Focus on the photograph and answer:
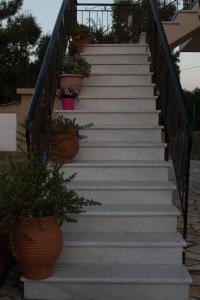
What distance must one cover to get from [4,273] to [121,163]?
1469 mm

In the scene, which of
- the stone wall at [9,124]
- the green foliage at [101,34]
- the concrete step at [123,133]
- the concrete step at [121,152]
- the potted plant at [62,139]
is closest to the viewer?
the potted plant at [62,139]

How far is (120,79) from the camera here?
5746 mm

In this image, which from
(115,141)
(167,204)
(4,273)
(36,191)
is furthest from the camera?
(115,141)

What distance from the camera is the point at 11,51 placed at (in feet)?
58.5

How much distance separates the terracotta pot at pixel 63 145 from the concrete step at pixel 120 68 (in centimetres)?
210

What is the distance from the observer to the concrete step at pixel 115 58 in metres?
6.21

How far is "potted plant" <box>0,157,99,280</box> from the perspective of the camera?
9.05 feet

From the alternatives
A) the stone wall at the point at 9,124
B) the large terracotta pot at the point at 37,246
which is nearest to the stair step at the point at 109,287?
the large terracotta pot at the point at 37,246

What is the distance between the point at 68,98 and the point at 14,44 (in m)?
13.4

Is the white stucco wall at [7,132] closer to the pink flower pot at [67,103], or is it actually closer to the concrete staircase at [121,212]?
the concrete staircase at [121,212]

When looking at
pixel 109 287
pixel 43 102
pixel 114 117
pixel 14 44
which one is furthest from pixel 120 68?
pixel 14 44

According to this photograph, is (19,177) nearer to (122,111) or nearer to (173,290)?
(173,290)

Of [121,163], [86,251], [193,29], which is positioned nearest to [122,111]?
[121,163]

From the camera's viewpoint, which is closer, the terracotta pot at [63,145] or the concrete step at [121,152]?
the terracotta pot at [63,145]
